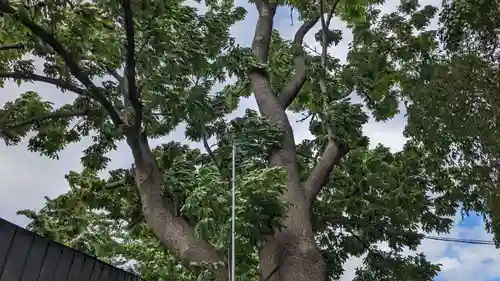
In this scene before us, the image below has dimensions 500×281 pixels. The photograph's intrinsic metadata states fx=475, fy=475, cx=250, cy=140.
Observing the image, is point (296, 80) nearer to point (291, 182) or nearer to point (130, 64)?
point (291, 182)

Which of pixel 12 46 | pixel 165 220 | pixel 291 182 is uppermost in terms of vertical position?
pixel 12 46

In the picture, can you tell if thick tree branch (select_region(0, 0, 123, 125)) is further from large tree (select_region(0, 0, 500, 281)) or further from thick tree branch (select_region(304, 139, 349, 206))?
thick tree branch (select_region(304, 139, 349, 206))

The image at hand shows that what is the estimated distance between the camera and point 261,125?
4.54 meters

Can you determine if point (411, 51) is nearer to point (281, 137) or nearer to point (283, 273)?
point (281, 137)

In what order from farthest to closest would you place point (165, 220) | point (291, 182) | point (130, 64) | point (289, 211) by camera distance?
point (291, 182), point (289, 211), point (165, 220), point (130, 64)

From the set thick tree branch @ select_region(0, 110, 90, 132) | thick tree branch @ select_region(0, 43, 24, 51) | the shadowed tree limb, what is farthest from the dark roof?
thick tree branch @ select_region(0, 43, 24, 51)

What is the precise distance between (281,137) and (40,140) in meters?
2.78

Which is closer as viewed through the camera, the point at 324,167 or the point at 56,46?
the point at 56,46

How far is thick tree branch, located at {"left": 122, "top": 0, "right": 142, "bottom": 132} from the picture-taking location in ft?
11.1

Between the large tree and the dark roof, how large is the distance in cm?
92

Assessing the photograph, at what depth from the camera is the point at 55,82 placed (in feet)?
14.1

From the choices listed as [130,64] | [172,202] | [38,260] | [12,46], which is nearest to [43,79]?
[12,46]

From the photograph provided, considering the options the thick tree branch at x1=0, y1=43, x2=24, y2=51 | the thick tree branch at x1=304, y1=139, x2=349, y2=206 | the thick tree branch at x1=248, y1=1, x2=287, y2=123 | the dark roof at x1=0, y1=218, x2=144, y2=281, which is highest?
the thick tree branch at x1=248, y1=1, x2=287, y2=123

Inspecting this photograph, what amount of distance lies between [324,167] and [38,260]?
8.98 ft
